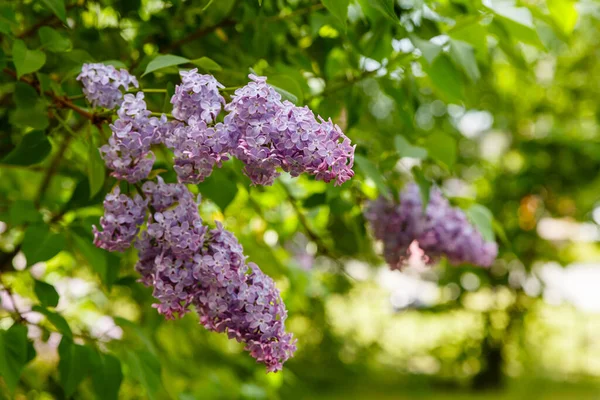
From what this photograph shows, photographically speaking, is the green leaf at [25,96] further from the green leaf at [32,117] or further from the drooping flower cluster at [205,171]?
the drooping flower cluster at [205,171]

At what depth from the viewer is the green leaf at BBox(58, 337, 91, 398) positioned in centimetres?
101

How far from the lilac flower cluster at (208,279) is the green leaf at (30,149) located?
0.19m

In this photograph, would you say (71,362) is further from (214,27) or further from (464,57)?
(464,57)

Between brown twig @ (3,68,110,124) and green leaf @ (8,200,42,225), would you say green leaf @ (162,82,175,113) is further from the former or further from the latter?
green leaf @ (8,200,42,225)

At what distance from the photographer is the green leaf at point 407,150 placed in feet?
3.62

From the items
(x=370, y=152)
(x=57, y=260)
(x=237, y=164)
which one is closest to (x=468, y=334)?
(x=57, y=260)

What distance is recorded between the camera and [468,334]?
5344mm

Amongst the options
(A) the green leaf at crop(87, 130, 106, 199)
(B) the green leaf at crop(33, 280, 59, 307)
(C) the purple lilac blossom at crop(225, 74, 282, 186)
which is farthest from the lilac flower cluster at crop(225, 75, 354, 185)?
(B) the green leaf at crop(33, 280, 59, 307)

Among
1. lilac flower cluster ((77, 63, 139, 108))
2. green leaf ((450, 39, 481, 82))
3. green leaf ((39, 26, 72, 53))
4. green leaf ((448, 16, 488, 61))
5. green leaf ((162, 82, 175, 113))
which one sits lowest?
green leaf ((39, 26, 72, 53))

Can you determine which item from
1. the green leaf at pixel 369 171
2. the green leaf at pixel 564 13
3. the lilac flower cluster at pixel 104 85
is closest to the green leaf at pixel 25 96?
the lilac flower cluster at pixel 104 85

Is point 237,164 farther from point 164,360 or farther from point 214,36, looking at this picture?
point 164,360

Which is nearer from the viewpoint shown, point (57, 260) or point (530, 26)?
point (530, 26)

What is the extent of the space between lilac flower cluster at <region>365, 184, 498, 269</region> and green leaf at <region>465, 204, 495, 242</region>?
0.15 ft

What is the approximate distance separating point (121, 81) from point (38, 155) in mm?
183
